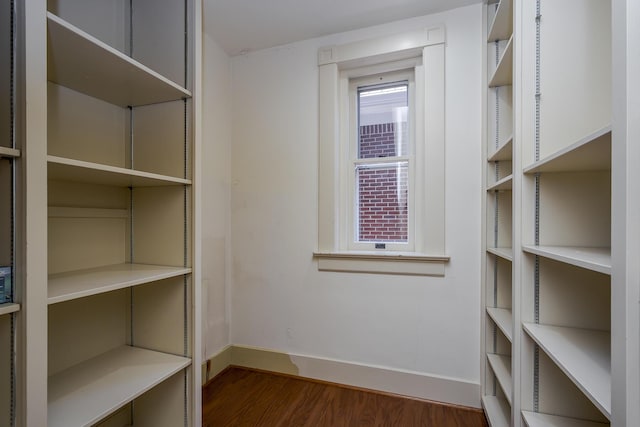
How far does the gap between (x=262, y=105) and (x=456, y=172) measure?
150cm

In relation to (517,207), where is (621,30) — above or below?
above

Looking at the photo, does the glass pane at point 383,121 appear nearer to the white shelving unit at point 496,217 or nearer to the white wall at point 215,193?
the white shelving unit at point 496,217

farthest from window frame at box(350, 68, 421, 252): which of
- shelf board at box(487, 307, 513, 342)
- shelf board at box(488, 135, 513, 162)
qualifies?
shelf board at box(487, 307, 513, 342)

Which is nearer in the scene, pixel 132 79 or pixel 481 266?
pixel 132 79

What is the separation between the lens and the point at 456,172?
6.09 ft

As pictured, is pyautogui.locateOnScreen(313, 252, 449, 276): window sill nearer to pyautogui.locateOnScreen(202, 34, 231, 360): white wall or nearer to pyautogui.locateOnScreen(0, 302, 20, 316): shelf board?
pyautogui.locateOnScreen(202, 34, 231, 360): white wall

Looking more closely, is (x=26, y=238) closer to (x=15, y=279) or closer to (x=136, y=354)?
(x=15, y=279)

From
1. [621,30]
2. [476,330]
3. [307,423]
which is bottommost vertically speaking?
[307,423]

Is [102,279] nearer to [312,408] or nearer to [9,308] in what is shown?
[9,308]

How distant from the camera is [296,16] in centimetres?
191

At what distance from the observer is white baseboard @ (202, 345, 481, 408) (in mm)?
1827

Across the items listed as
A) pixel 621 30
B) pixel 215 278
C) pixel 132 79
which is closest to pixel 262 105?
pixel 132 79

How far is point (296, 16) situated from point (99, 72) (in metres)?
1.29

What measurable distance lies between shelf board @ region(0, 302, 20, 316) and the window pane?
1.79m
